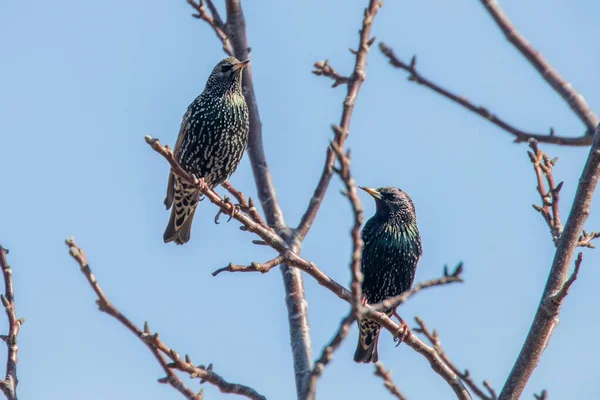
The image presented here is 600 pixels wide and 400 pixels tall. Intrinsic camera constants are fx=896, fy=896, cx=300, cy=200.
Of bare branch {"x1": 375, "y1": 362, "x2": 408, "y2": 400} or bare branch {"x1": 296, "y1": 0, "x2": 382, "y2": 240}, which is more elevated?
bare branch {"x1": 296, "y1": 0, "x2": 382, "y2": 240}

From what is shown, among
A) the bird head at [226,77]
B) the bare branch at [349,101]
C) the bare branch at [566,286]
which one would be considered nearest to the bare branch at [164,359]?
the bare branch at [566,286]

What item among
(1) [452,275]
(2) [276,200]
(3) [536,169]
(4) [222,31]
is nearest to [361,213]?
(1) [452,275]

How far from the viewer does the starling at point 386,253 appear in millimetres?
6227

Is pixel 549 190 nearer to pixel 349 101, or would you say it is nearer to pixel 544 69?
pixel 544 69

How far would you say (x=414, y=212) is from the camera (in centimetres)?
664

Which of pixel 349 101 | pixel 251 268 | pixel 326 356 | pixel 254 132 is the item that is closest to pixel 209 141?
pixel 254 132

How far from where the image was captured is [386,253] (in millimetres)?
6285

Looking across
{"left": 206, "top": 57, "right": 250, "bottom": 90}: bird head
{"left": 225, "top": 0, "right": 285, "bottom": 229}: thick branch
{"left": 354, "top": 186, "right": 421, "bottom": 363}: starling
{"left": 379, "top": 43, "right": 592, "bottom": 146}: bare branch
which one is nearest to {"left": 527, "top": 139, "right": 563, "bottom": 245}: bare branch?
{"left": 379, "top": 43, "right": 592, "bottom": 146}: bare branch

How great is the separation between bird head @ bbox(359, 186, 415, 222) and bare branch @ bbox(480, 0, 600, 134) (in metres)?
2.81

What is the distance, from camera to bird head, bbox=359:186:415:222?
6.51m

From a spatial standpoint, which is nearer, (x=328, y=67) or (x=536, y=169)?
(x=536, y=169)

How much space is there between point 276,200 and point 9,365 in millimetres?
2363

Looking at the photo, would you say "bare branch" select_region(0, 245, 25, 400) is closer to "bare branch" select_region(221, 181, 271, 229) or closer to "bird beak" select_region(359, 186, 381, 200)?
"bare branch" select_region(221, 181, 271, 229)

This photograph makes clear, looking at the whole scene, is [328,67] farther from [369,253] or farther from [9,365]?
[9,365]
